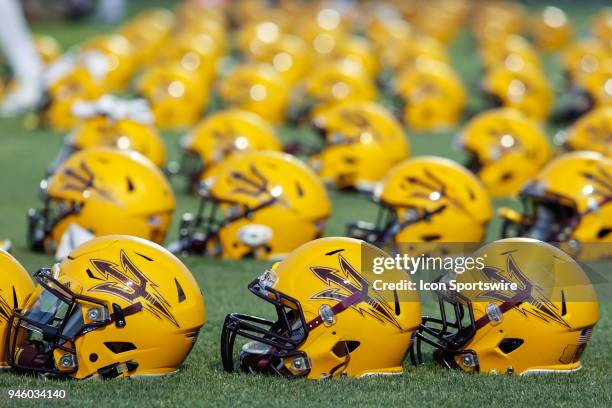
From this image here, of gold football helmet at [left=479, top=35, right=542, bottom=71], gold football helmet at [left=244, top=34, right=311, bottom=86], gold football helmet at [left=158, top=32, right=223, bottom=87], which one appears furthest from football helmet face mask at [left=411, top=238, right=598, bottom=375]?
gold football helmet at [left=158, top=32, right=223, bottom=87]

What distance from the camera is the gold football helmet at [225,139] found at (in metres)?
10.1

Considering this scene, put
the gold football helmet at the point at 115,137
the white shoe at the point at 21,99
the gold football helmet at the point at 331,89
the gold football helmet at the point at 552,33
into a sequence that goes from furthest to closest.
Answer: the gold football helmet at the point at 552,33
the white shoe at the point at 21,99
the gold football helmet at the point at 331,89
the gold football helmet at the point at 115,137

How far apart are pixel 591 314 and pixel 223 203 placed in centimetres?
310

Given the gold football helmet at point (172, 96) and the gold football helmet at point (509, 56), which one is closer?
the gold football helmet at point (172, 96)

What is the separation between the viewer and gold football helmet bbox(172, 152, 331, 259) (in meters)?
7.74

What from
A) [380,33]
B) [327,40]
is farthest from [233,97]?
[380,33]

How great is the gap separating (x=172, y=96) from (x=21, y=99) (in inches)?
97.3

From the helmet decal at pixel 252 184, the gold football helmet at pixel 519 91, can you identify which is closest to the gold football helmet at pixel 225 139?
the helmet decal at pixel 252 184

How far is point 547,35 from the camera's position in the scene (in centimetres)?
2341

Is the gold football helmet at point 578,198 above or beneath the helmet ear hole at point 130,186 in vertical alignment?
above

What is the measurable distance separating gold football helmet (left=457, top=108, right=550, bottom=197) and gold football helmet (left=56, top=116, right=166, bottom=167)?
2.77 m

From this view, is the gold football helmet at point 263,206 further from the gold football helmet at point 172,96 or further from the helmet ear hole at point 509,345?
the gold football helmet at point 172,96

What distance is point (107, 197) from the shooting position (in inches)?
297

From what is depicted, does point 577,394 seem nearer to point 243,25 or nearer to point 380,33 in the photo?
point 380,33
